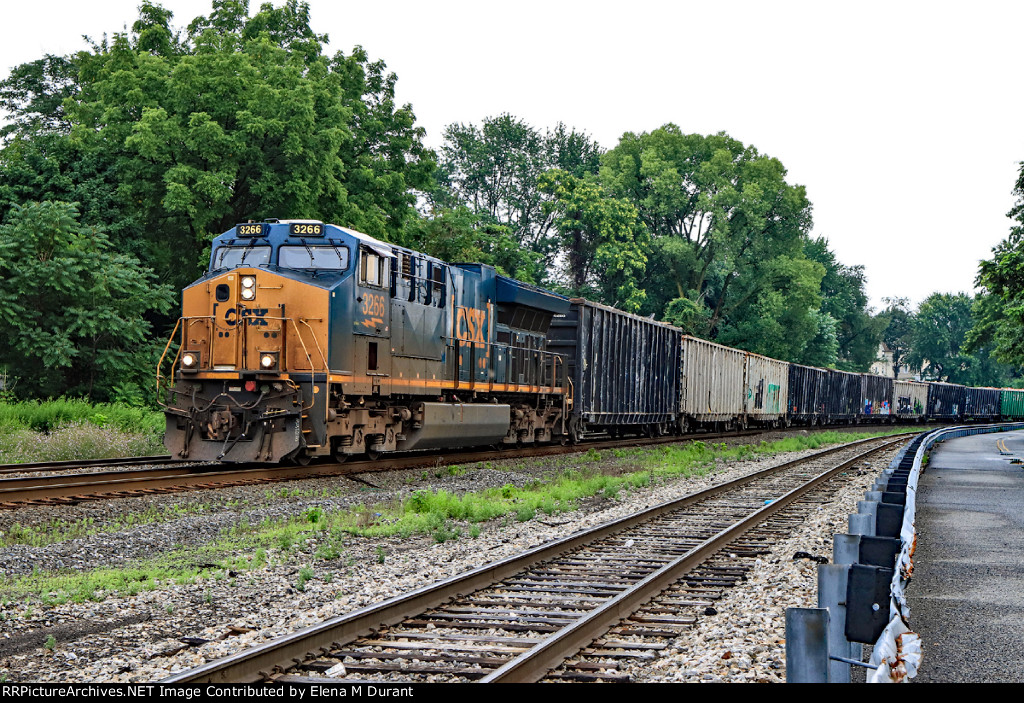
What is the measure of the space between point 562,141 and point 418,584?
70.7 meters

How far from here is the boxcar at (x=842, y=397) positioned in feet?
179

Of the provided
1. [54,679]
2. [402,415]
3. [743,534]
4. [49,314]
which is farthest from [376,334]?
[49,314]

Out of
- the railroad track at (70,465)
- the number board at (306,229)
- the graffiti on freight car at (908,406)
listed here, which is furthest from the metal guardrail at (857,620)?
the graffiti on freight car at (908,406)

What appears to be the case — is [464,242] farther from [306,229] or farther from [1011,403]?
[1011,403]

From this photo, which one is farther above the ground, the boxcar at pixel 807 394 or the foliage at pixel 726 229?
the foliage at pixel 726 229

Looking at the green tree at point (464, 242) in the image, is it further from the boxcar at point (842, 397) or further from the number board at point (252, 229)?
the number board at point (252, 229)

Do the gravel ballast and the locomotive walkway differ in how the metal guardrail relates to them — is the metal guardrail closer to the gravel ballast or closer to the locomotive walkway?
the locomotive walkway

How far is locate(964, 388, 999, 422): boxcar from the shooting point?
77.6 meters

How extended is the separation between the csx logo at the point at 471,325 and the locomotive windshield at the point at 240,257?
185 inches

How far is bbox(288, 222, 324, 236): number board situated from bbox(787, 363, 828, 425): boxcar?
35.4 m

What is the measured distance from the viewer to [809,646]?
11.3 ft

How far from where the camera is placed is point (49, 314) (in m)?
25.1

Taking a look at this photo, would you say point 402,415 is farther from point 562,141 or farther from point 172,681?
point 562,141

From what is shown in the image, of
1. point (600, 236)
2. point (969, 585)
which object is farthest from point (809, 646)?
point (600, 236)
